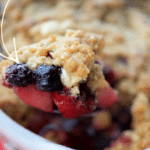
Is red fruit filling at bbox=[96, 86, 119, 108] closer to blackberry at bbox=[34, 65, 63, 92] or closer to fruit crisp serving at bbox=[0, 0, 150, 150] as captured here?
fruit crisp serving at bbox=[0, 0, 150, 150]

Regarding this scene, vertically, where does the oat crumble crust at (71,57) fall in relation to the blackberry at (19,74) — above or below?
above

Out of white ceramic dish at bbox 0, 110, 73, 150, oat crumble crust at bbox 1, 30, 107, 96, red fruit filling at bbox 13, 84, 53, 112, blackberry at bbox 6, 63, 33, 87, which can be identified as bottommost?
white ceramic dish at bbox 0, 110, 73, 150

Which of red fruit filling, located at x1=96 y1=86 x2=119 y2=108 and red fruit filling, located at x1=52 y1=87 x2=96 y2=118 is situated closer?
red fruit filling, located at x1=52 y1=87 x2=96 y2=118

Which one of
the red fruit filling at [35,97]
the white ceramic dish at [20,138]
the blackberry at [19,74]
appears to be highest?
the blackberry at [19,74]

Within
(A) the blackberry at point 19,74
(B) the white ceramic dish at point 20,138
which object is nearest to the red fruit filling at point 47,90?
(A) the blackberry at point 19,74

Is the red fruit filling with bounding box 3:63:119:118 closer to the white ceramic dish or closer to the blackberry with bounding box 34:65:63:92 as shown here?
the blackberry with bounding box 34:65:63:92

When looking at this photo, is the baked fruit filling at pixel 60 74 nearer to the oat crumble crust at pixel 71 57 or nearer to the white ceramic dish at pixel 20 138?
the oat crumble crust at pixel 71 57

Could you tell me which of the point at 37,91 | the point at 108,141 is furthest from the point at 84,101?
the point at 108,141

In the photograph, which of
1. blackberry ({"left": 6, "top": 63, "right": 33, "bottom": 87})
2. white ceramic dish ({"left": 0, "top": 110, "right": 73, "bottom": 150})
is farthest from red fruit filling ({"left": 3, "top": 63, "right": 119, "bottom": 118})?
white ceramic dish ({"left": 0, "top": 110, "right": 73, "bottom": 150})

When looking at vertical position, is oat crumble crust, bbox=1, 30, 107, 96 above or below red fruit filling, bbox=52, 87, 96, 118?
above
